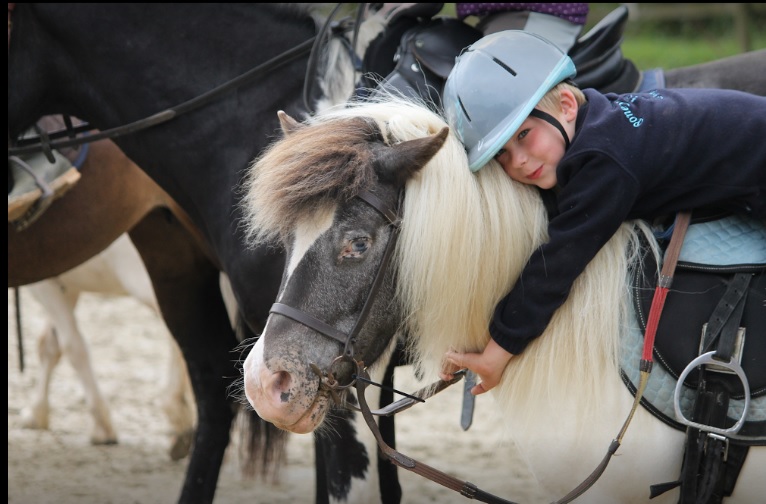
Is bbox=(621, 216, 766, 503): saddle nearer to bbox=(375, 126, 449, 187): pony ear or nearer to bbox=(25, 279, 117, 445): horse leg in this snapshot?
bbox=(375, 126, 449, 187): pony ear

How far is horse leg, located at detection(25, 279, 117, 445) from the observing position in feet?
13.7

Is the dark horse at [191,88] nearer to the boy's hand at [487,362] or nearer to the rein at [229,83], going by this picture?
the rein at [229,83]

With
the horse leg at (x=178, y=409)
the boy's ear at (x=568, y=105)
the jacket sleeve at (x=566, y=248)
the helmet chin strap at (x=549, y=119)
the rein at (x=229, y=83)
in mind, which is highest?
the rein at (x=229, y=83)

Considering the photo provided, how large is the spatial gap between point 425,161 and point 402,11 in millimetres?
1034

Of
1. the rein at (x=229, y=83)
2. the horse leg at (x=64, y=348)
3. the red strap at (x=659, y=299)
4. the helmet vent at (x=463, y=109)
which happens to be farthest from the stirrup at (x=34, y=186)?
the red strap at (x=659, y=299)

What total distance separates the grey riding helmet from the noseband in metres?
0.20

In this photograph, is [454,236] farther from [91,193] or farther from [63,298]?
[63,298]

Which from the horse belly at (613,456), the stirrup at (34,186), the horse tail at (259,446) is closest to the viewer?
the horse belly at (613,456)

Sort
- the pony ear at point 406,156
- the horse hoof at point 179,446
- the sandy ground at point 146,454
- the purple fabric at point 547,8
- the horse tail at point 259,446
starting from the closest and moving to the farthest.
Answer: the pony ear at point 406,156 → the purple fabric at point 547,8 → the horse tail at point 259,446 → the sandy ground at point 146,454 → the horse hoof at point 179,446

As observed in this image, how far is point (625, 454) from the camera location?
1695 millimetres

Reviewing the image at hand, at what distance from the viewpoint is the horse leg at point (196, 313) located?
3199 millimetres

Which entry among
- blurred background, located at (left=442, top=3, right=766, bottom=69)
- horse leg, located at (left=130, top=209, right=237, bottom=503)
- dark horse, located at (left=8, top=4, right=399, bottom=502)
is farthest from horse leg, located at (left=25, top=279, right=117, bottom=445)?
blurred background, located at (left=442, top=3, right=766, bottom=69)

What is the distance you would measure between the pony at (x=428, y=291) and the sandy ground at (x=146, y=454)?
1.17 meters

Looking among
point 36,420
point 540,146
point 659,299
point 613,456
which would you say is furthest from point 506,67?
point 36,420
